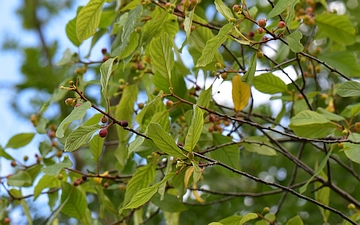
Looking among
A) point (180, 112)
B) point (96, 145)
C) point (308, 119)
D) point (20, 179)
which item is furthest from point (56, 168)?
point (308, 119)

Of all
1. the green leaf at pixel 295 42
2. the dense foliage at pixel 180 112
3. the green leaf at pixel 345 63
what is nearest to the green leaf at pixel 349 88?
the dense foliage at pixel 180 112

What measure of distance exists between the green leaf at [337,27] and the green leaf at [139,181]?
61 centimetres

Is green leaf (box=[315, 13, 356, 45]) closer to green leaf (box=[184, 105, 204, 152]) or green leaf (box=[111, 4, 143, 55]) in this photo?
green leaf (box=[111, 4, 143, 55])

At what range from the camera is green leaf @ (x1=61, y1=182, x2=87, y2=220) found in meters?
1.25

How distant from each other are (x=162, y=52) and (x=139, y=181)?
278mm

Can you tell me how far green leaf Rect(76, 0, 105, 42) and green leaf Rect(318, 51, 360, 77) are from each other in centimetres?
61

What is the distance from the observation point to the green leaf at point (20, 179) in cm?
131

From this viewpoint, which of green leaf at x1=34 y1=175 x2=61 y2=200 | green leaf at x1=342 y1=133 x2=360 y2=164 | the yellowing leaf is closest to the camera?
green leaf at x1=342 y1=133 x2=360 y2=164

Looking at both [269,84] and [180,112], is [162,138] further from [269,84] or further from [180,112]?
[269,84]

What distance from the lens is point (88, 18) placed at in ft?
3.82

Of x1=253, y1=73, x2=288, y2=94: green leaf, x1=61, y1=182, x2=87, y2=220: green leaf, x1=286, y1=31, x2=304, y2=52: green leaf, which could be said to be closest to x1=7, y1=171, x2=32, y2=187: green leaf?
x1=61, y1=182, x2=87, y2=220: green leaf

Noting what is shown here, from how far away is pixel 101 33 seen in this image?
1.42 metres

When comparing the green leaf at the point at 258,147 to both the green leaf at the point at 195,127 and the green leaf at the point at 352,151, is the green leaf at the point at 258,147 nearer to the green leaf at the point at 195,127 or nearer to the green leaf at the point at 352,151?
the green leaf at the point at 352,151

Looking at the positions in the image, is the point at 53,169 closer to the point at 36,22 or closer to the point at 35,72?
the point at 35,72
